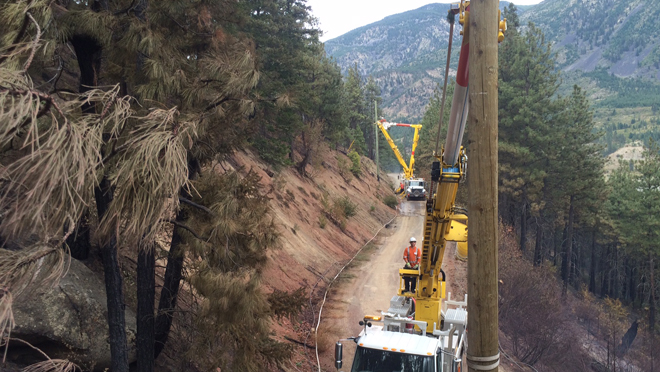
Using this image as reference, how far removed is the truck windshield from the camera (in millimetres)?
8695

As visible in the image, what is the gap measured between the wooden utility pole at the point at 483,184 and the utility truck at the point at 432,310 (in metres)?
1.72

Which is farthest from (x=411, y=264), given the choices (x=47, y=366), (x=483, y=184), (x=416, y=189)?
(x=416, y=189)

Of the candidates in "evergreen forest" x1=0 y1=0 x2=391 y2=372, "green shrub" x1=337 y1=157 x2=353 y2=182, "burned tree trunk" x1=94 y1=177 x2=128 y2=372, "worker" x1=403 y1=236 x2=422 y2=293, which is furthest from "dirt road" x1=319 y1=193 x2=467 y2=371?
"green shrub" x1=337 y1=157 x2=353 y2=182

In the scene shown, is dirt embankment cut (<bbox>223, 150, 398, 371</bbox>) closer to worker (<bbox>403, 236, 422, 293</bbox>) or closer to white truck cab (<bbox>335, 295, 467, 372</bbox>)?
white truck cab (<bbox>335, 295, 467, 372</bbox>)

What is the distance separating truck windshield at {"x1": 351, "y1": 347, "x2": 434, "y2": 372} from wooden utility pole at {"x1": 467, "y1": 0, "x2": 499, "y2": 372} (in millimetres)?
4590

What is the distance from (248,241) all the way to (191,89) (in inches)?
100.0

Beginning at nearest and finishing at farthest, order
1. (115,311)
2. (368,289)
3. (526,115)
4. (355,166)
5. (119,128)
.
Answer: (119,128)
(115,311)
(368,289)
(526,115)
(355,166)

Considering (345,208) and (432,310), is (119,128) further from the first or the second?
(345,208)

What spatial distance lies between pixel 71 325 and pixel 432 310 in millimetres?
7488

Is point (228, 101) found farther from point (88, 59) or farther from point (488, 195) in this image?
point (488, 195)

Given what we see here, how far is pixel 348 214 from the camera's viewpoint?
1439 inches

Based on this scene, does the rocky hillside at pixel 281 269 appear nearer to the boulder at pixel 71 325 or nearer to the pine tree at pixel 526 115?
the boulder at pixel 71 325

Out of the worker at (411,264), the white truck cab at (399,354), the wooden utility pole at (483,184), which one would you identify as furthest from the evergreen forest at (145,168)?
the worker at (411,264)

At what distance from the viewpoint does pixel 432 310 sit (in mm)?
11773
